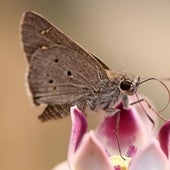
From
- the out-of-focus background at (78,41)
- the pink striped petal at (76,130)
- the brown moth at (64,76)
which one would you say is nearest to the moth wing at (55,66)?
the brown moth at (64,76)

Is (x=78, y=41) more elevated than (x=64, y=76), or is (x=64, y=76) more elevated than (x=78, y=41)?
(x=78, y=41)

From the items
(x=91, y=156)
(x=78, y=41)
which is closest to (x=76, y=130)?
(x=91, y=156)

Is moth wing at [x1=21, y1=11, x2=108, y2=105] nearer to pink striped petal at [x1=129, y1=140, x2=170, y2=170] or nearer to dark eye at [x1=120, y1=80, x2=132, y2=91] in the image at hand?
dark eye at [x1=120, y1=80, x2=132, y2=91]

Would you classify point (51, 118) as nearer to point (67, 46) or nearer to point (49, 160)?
point (67, 46)

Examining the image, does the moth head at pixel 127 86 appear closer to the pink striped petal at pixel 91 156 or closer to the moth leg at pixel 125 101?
the moth leg at pixel 125 101

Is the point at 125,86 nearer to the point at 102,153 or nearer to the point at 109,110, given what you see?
the point at 109,110

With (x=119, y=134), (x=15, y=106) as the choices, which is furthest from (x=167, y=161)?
(x=15, y=106)
